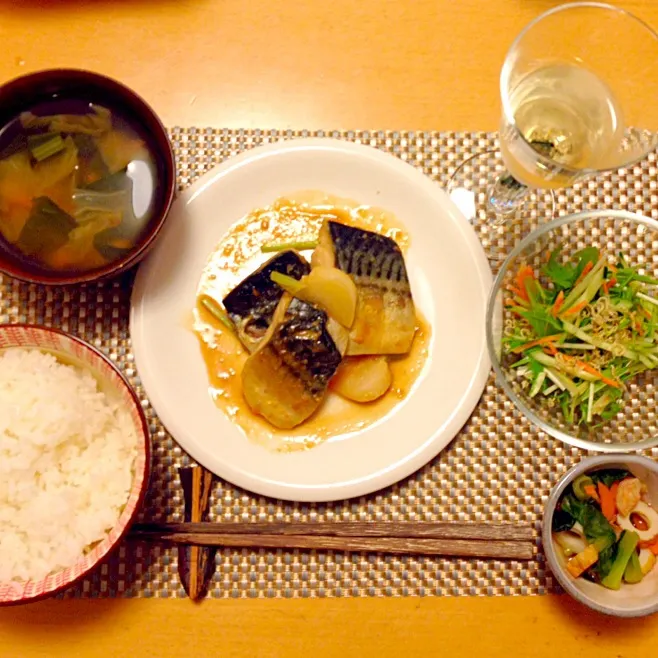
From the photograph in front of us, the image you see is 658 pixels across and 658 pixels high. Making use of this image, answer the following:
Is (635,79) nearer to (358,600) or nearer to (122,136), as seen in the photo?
(122,136)

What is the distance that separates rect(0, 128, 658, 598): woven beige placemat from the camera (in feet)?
5.94

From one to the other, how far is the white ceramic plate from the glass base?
10cm

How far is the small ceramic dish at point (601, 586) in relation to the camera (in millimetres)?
1655

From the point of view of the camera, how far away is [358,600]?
1.82 m

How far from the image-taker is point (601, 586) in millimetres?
1725

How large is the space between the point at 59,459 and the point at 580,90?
1.63 m

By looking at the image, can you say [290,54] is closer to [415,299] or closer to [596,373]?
[415,299]

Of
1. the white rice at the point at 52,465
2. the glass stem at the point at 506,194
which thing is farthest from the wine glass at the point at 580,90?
the white rice at the point at 52,465

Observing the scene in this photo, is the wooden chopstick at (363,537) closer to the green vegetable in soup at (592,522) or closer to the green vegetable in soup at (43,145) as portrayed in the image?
the green vegetable in soup at (592,522)

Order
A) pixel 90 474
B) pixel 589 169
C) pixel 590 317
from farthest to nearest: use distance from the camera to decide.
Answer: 1. pixel 590 317
2. pixel 90 474
3. pixel 589 169

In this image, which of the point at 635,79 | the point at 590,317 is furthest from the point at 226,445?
the point at 635,79

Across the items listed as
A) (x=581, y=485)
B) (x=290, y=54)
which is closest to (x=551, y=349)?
(x=581, y=485)

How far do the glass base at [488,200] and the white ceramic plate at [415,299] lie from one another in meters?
0.10

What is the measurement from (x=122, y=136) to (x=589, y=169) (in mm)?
1166
